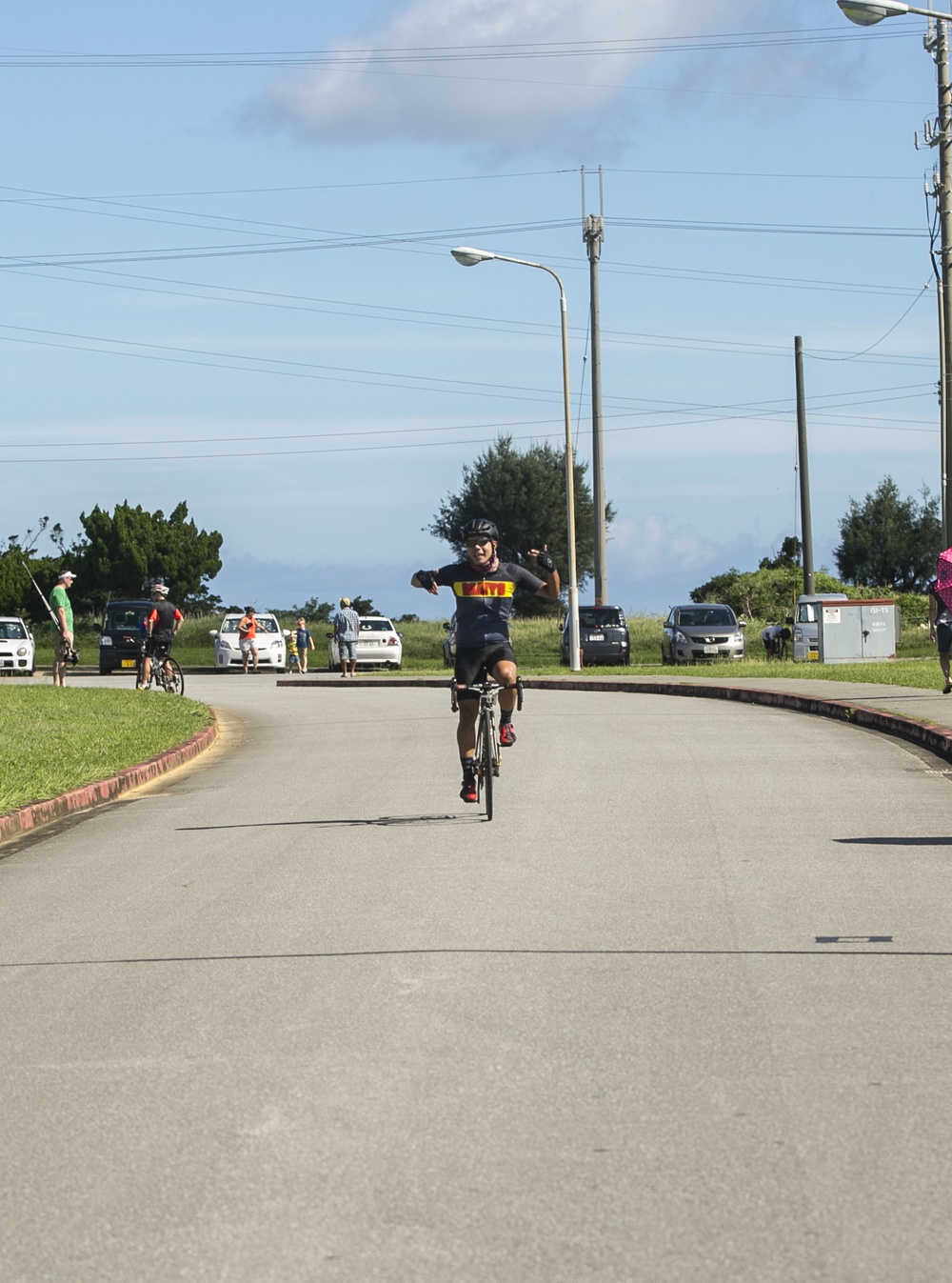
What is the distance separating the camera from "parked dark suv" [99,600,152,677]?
1775 inches

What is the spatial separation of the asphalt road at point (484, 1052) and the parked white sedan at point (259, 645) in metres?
34.5

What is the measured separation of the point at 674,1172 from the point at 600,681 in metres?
27.0

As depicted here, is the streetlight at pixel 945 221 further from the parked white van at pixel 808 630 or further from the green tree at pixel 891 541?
the green tree at pixel 891 541

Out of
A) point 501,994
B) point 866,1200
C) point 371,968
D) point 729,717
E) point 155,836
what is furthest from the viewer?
point 729,717

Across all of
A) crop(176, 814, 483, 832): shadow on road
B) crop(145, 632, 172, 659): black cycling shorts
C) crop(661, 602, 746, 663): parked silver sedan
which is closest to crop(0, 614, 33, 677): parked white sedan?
crop(145, 632, 172, 659): black cycling shorts

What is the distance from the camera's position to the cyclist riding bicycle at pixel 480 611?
1150 centimetres

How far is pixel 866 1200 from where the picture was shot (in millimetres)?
4133

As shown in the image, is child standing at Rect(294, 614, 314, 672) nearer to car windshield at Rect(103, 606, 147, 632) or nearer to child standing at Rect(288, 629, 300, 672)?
child standing at Rect(288, 629, 300, 672)

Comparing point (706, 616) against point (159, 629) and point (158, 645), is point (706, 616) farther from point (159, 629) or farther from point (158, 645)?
point (159, 629)

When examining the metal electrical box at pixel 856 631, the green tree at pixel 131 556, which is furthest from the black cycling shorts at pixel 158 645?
the green tree at pixel 131 556

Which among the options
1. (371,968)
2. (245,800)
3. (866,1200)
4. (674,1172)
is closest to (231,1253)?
(674,1172)

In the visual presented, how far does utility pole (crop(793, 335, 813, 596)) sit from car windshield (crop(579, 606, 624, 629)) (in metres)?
7.57

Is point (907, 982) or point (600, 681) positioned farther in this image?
point (600, 681)

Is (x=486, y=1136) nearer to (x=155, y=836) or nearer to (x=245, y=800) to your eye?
(x=155, y=836)
